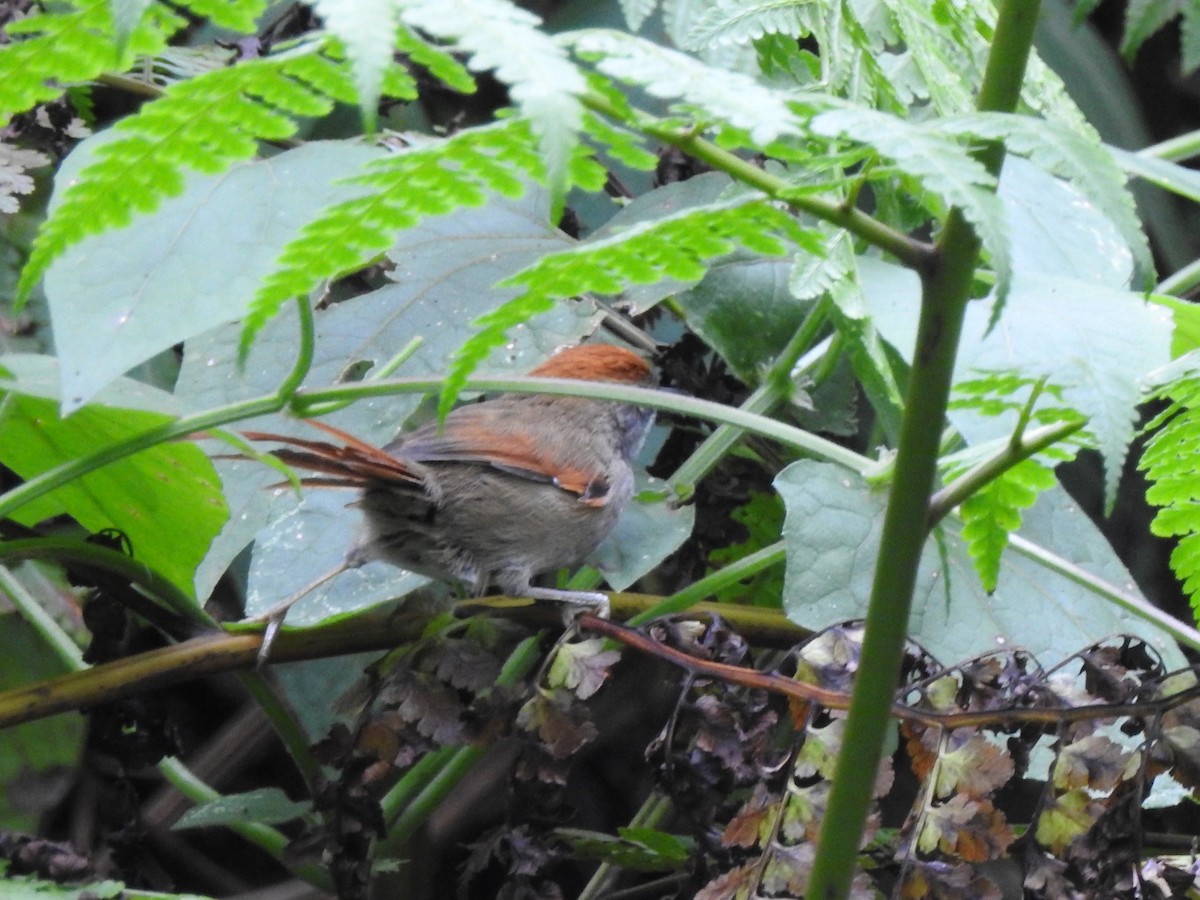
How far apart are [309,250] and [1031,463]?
0.51 m

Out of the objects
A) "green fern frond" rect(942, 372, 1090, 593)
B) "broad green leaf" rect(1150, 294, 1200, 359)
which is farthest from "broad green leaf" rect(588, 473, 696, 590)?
"green fern frond" rect(942, 372, 1090, 593)

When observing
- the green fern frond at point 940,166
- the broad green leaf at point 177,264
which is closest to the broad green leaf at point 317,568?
the broad green leaf at point 177,264

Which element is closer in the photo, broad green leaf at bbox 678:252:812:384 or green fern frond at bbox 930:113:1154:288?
green fern frond at bbox 930:113:1154:288

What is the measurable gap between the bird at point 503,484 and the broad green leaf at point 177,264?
433 mm

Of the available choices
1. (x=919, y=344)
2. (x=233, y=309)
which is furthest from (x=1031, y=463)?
(x=233, y=309)

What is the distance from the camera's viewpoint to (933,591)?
4.84ft

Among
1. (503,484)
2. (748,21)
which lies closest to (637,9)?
(748,21)

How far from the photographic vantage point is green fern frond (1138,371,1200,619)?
991 millimetres

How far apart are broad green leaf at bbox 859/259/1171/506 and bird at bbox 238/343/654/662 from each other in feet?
2.37

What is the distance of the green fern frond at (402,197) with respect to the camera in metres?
0.67

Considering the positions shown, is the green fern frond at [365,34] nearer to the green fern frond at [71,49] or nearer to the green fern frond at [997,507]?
the green fern frond at [71,49]

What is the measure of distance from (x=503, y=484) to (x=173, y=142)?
4.25 feet

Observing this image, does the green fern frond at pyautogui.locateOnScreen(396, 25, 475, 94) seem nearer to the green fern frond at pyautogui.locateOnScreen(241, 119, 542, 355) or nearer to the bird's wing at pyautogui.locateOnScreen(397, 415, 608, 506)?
the green fern frond at pyautogui.locateOnScreen(241, 119, 542, 355)

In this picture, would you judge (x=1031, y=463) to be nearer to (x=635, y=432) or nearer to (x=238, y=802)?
(x=238, y=802)
